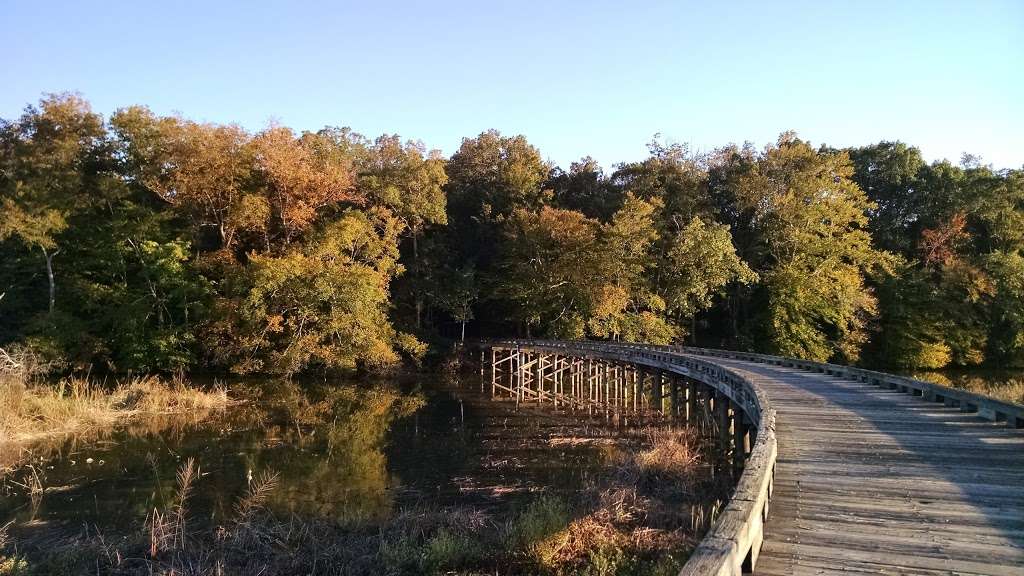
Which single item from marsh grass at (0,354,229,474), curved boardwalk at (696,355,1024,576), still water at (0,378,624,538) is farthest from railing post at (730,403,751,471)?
marsh grass at (0,354,229,474)

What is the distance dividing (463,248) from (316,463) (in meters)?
26.0

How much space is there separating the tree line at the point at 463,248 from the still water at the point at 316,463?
847 centimetres

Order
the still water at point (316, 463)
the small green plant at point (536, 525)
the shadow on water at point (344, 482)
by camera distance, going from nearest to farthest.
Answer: the small green plant at point (536, 525)
the shadow on water at point (344, 482)
the still water at point (316, 463)

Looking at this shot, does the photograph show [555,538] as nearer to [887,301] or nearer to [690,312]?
[690,312]

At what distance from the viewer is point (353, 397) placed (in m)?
23.3

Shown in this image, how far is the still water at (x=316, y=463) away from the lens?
9.74 meters

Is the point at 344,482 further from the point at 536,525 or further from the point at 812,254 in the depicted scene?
the point at 812,254

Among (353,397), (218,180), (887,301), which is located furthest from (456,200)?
(887,301)

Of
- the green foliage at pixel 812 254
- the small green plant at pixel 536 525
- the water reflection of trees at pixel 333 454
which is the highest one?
the green foliage at pixel 812 254

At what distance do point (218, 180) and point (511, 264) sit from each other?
15.4 meters

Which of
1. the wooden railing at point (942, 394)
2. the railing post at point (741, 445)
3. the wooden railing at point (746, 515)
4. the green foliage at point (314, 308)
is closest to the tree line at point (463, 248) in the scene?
the green foliage at point (314, 308)

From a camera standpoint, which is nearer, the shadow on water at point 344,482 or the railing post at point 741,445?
the shadow on water at point 344,482

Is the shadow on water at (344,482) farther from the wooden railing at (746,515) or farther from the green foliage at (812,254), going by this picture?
the green foliage at (812,254)

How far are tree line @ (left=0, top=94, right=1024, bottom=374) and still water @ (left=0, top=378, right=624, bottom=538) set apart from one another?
333 inches
